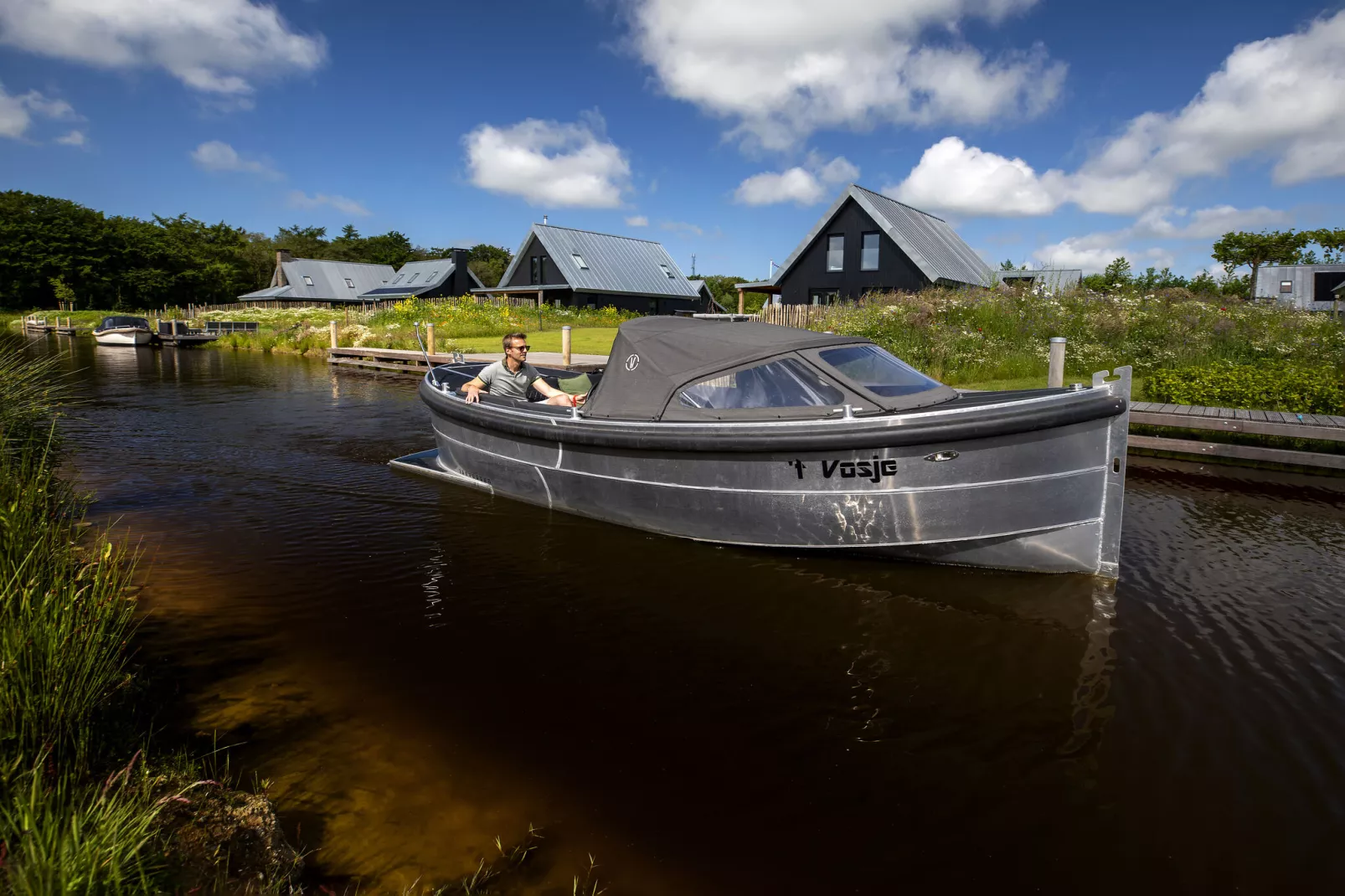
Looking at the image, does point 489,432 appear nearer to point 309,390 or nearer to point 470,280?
point 309,390

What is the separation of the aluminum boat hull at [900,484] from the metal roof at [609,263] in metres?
38.7

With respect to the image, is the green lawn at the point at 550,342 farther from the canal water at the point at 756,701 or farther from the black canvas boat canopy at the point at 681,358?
the canal water at the point at 756,701

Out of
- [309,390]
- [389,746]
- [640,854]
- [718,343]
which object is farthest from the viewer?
[309,390]

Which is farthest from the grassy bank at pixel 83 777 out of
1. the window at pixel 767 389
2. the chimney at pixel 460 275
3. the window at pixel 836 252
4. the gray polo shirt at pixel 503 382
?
the chimney at pixel 460 275

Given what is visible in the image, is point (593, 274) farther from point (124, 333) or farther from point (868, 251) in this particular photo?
point (124, 333)

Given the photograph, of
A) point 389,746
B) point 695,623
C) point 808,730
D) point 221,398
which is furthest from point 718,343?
point 221,398

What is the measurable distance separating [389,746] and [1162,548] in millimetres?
6924

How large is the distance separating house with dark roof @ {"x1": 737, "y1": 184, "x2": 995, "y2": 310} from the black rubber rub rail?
75.1ft

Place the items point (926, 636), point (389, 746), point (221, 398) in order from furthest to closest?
1. point (221, 398)
2. point (926, 636)
3. point (389, 746)

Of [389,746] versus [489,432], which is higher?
[489,432]

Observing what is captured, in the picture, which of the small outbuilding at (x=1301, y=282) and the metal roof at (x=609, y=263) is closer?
the metal roof at (x=609, y=263)

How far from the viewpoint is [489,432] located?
8.36m

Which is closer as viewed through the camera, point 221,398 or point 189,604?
point 189,604

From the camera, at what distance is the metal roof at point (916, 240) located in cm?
2925
